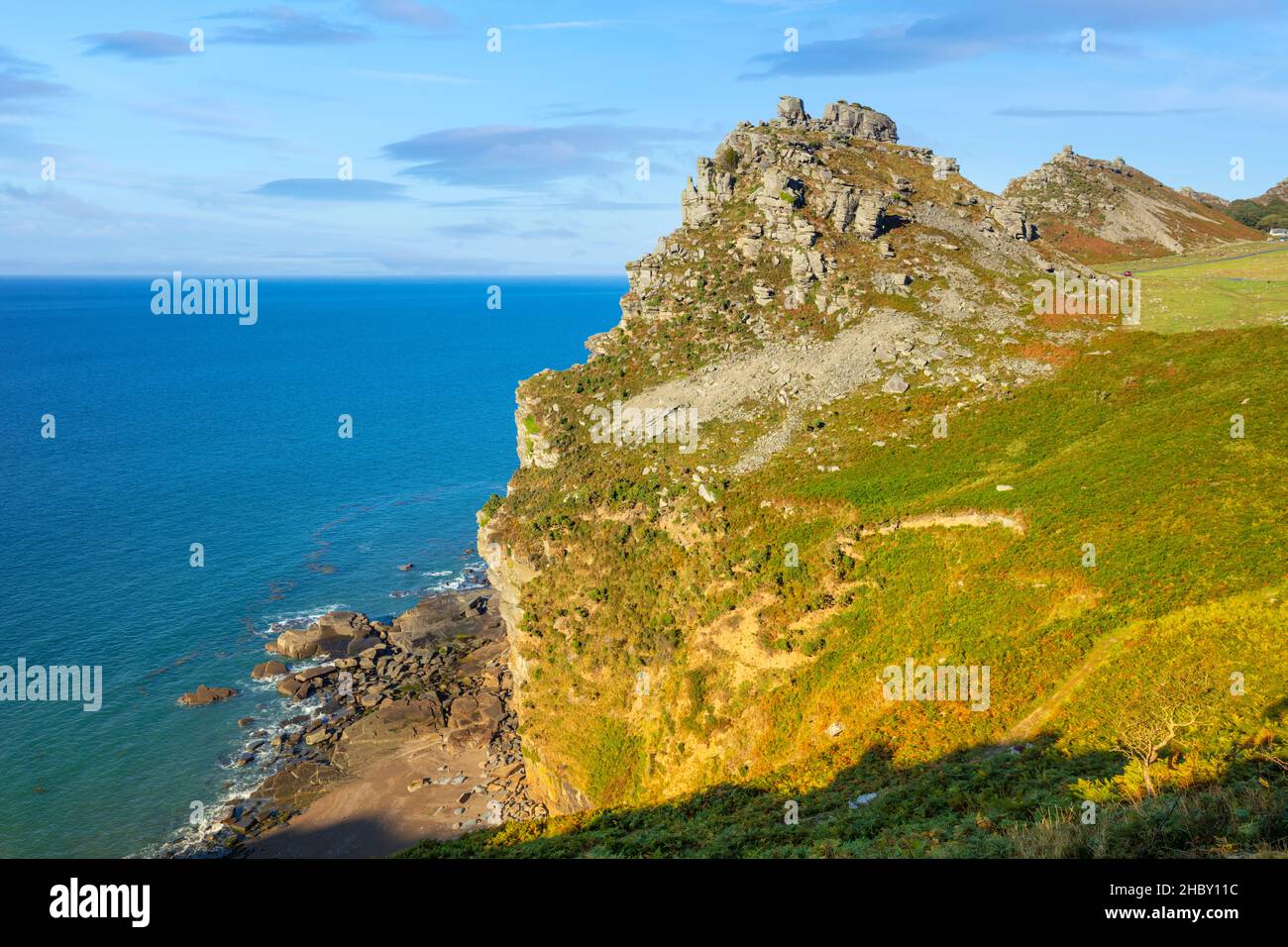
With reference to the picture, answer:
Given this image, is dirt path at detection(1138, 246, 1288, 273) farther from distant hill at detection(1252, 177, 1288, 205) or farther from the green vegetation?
distant hill at detection(1252, 177, 1288, 205)

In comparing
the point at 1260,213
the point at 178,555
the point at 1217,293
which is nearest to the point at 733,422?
the point at 1217,293

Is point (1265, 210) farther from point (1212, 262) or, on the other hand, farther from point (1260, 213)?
point (1212, 262)

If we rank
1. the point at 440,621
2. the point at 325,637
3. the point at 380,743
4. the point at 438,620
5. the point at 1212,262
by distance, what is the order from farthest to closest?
the point at 1212,262 → the point at 438,620 → the point at 440,621 → the point at 325,637 → the point at 380,743
